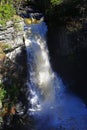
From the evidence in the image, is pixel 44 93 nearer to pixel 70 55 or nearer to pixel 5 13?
pixel 70 55

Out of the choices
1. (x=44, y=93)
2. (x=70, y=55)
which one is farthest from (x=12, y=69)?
(x=70, y=55)

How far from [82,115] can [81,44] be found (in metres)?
5.03

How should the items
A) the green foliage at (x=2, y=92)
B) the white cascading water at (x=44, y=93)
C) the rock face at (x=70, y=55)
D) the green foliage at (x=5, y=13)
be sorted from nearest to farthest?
the green foliage at (x=2, y=92) < the white cascading water at (x=44, y=93) < the green foliage at (x=5, y=13) < the rock face at (x=70, y=55)

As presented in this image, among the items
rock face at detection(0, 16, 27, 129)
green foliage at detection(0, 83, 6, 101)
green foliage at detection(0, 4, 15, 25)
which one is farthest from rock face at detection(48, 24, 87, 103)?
green foliage at detection(0, 83, 6, 101)

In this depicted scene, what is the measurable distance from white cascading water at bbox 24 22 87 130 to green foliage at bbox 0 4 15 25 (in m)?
2.11

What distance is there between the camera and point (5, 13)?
28688 mm

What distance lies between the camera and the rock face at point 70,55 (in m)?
28.4

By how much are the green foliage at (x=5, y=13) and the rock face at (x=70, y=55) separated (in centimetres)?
346

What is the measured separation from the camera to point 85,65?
93.0ft

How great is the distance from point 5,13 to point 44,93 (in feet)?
21.0

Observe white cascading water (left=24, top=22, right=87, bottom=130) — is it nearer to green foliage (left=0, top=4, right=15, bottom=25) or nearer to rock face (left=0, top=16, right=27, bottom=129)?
rock face (left=0, top=16, right=27, bottom=129)

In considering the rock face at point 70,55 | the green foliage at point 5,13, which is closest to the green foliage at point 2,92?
the green foliage at point 5,13

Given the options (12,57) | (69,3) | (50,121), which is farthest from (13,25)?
(50,121)

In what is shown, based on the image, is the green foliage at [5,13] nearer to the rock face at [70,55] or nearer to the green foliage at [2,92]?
the rock face at [70,55]
